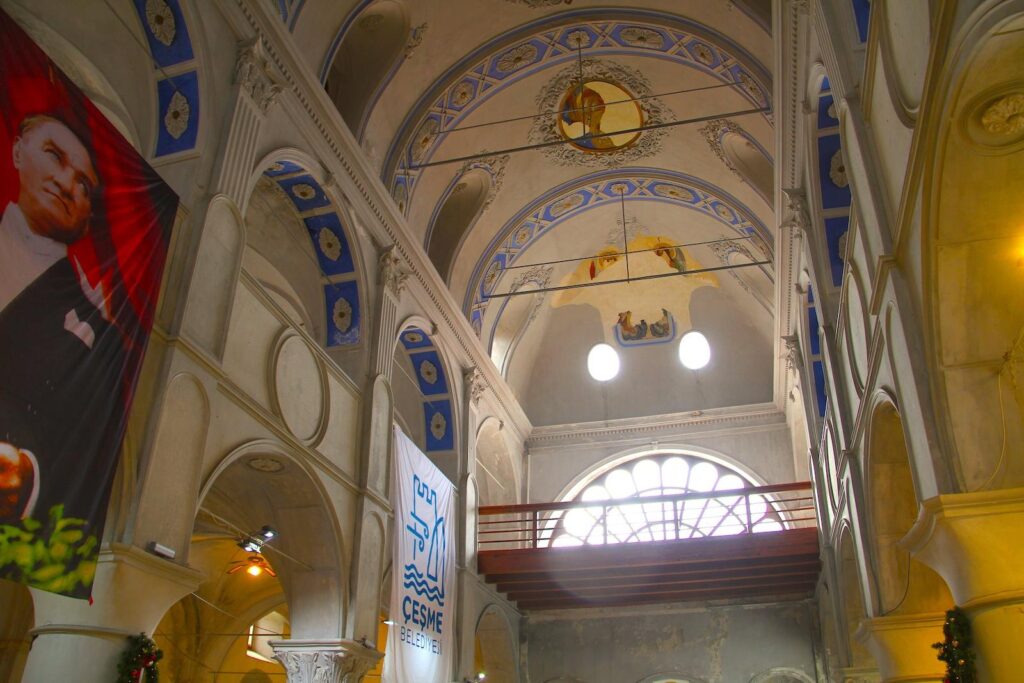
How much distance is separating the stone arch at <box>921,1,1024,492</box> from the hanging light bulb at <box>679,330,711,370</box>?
14787 millimetres

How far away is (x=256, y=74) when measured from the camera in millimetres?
9023

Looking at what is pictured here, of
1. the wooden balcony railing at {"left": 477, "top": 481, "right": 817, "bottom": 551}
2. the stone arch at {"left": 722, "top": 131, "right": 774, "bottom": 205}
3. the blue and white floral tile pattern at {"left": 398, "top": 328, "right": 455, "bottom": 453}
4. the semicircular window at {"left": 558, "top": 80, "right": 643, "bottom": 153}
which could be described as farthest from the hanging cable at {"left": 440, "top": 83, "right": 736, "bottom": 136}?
the wooden balcony railing at {"left": 477, "top": 481, "right": 817, "bottom": 551}

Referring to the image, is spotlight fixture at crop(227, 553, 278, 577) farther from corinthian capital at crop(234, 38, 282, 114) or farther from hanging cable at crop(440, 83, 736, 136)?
hanging cable at crop(440, 83, 736, 136)

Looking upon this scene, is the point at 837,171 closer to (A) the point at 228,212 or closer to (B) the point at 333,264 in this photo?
(B) the point at 333,264

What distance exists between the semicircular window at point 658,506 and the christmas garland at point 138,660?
1198 cm

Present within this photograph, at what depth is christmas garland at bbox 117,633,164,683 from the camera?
20.1ft

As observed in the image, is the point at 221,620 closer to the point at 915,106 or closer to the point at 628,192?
the point at 628,192

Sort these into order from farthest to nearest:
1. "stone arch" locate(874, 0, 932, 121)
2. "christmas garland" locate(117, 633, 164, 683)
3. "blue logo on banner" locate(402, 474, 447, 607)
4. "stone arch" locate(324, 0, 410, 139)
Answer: "stone arch" locate(324, 0, 410, 139), "blue logo on banner" locate(402, 474, 447, 607), "christmas garland" locate(117, 633, 164, 683), "stone arch" locate(874, 0, 932, 121)

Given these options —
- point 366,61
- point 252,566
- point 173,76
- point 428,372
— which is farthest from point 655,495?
point 173,76

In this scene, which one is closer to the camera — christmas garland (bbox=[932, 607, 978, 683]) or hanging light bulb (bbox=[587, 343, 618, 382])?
christmas garland (bbox=[932, 607, 978, 683])

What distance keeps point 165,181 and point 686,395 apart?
14.3 m

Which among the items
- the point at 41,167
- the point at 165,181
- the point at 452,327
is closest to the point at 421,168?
the point at 452,327

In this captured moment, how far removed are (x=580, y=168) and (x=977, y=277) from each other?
1175cm

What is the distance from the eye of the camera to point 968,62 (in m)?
3.99
